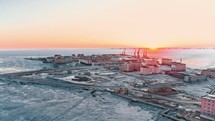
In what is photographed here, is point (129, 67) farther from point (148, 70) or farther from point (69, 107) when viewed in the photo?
point (69, 107)

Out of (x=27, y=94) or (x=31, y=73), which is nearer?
(x=27, y=94)

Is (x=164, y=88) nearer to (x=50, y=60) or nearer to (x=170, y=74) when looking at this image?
(x=170, y=74)

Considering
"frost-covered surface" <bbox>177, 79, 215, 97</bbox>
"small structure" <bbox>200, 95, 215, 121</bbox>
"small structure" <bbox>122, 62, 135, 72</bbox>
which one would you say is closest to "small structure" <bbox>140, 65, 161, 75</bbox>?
"small structure" <bbox>122, 62, 135, 72</bbox>

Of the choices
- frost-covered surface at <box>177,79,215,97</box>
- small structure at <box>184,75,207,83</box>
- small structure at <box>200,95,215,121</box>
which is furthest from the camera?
small structure at <box>184,75,207,83</box>

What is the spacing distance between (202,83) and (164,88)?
9.54m

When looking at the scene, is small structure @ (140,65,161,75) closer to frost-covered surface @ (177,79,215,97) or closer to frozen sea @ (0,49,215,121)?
frost-covered surface @ (177,79,215,97)

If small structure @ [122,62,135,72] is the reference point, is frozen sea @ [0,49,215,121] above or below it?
below

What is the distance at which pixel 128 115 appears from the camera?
1775 cm

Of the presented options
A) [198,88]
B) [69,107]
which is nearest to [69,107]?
→ [69,107]

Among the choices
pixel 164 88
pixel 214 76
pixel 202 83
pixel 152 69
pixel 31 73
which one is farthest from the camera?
pixel 31 73

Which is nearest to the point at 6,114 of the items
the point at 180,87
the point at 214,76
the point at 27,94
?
the point at 27,94

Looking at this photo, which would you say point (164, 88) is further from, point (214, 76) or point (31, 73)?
point (31, 73)

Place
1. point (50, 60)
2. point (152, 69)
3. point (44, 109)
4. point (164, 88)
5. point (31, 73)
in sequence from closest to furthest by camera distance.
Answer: point (44, 109)
point (164, 88)
point (152, 69)
point (31, 73)
point (50, 60)

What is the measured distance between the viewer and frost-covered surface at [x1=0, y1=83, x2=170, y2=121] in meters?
17.4
